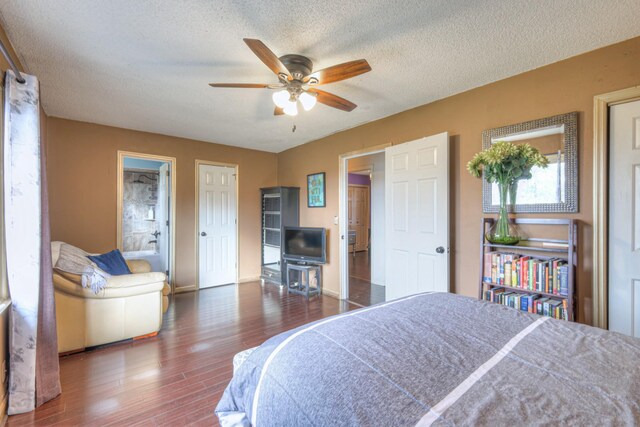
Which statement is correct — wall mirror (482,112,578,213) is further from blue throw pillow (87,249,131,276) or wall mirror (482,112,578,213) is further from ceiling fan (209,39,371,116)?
blue throw pillow (87,249,131,276)

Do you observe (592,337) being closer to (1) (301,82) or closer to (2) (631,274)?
(2) (631,274)

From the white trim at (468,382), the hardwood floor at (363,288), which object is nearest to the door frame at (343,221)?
the hardwood floor at (363,288)

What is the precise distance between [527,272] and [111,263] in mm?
3906

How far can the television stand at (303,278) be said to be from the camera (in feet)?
14.3

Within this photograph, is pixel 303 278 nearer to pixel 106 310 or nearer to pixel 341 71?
pixel 106 310

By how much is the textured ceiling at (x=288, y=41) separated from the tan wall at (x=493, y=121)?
12 cm

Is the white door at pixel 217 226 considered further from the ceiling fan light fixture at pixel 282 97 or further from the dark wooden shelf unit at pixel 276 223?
the ceiling fan light fixture at pixel 282 97

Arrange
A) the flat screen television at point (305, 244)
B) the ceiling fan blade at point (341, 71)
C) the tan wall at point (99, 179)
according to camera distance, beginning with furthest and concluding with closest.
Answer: the flat screen television at point (305, 244) < the tan wall at point (99, 179) < the ceiling fan blade at point (341, 71)

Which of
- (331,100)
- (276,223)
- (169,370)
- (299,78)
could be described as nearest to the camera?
(299,78)

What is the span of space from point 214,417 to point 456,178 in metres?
2.81

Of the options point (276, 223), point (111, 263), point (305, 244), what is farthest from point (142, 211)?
point (305, 244)

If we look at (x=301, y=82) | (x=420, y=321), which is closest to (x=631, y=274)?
(x=420, y=321)

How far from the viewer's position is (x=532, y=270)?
2.24 metres

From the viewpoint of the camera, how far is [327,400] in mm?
865
